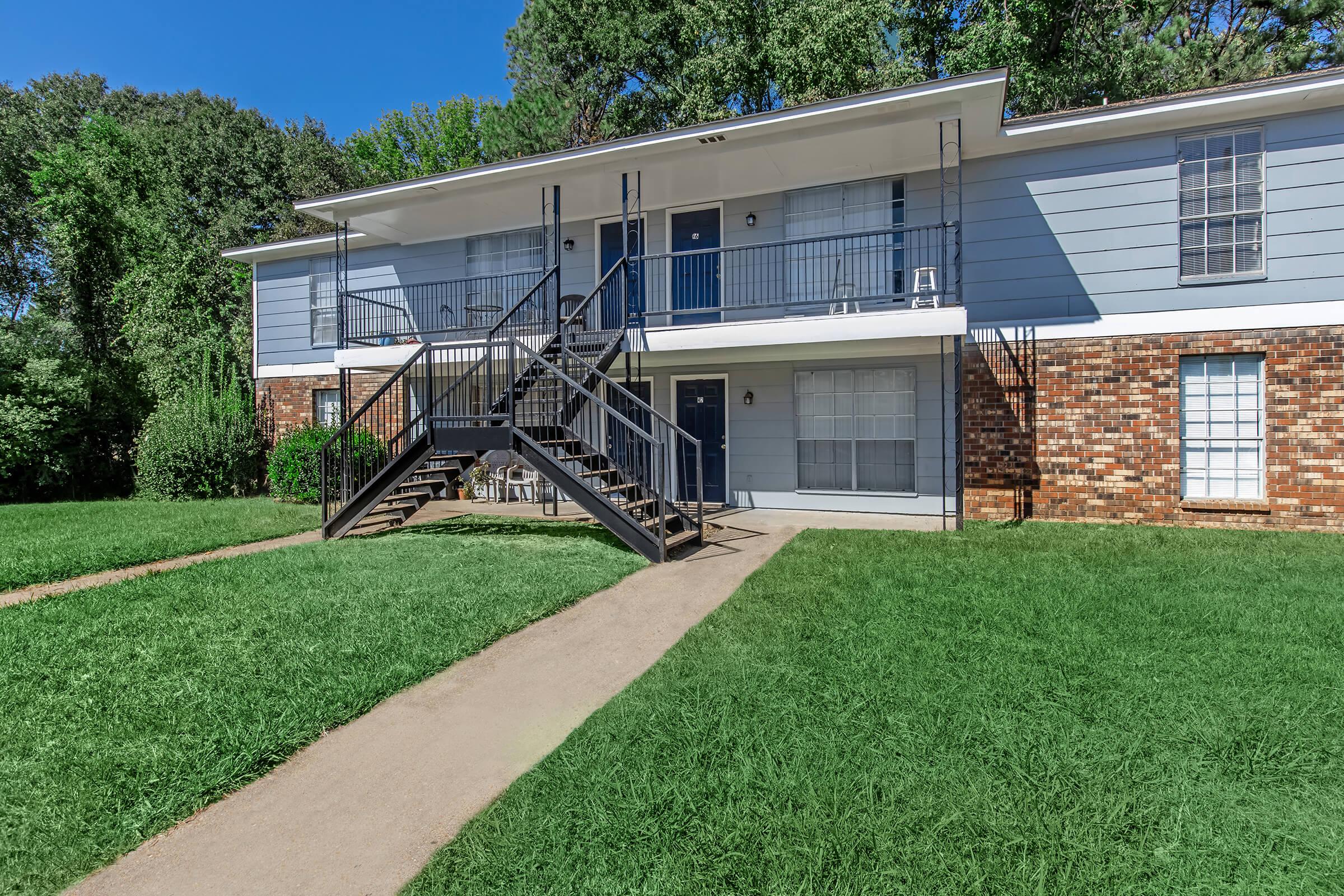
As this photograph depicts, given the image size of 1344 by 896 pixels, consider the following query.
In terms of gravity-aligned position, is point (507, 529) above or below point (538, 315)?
below

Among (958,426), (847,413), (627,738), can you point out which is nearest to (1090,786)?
(627,738)

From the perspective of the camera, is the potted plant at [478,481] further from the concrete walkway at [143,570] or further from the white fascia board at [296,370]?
the white fascia board at [296,370]

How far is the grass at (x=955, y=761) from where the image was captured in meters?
2.50

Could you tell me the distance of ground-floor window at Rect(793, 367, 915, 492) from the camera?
35.5ft

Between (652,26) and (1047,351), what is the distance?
629 inches

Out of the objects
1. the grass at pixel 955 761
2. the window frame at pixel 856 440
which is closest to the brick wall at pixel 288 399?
the window frame at pixel 856 440

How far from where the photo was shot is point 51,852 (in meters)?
Result: 2.69

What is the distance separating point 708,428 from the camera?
39.6 feet

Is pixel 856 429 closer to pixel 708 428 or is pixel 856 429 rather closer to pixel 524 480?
pixel 708 428

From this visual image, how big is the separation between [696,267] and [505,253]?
12.8 feet

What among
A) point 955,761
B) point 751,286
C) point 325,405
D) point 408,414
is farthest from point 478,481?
point 955,761

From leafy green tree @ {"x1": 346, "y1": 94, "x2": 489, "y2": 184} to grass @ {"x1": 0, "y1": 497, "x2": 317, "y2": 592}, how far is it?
19.1 m

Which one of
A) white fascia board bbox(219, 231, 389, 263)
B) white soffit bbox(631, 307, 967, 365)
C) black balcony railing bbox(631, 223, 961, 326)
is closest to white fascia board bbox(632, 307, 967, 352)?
white soffit bbox(631, 307, 967, 365)

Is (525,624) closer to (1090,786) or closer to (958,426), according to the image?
(1090,786)
